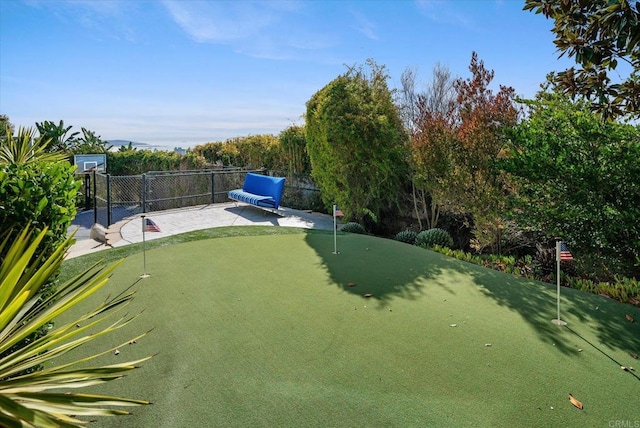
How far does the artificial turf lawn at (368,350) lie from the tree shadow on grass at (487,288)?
0.03 m

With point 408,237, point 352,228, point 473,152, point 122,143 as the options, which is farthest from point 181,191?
point 473,152

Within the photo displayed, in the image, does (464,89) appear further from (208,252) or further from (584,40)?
(208,252)

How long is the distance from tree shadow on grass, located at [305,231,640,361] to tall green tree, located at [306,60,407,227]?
2738 millimetres

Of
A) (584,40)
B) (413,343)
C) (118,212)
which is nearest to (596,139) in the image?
(584,40)

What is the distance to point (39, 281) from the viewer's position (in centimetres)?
Result: 182

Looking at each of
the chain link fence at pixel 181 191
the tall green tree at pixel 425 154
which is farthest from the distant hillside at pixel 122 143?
the tall green tree at pixel 425 154

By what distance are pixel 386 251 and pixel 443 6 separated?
4827 millimetres

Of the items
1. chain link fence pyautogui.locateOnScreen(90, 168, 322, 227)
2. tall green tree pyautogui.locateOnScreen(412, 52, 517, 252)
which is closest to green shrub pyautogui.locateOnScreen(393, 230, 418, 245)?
tall green tree pyautogui.locateOnScreen(412, 52, 517, 252)

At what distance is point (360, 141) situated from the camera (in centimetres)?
938

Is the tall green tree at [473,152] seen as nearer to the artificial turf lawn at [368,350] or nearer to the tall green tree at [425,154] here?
the tall green tree at [425,154]

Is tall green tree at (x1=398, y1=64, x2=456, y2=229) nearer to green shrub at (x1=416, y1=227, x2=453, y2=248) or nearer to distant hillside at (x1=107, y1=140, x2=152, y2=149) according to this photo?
green shrub at (x1=416, y1=227, x2=453, y2=248)
